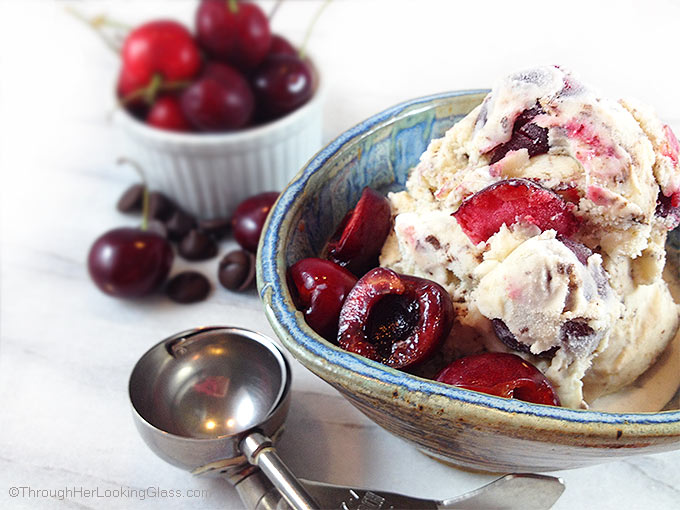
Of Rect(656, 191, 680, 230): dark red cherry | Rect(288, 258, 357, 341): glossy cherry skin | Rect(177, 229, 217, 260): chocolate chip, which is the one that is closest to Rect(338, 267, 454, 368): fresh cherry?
Rect(288, 258, 357, 341): glossy cherry skin

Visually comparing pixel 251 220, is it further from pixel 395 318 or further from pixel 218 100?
pixel 395 318

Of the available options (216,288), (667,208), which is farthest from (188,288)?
(667,208)

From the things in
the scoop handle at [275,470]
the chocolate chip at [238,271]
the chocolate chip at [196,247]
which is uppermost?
the scoop handle at [275,470]

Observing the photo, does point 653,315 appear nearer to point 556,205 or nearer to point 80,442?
point 556,205

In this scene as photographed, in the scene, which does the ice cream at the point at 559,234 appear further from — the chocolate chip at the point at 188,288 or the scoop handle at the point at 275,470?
the chocolate chip at the point at 188,288

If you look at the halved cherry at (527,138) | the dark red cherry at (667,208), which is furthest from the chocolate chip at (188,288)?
the dark red cherry at (667,208)
